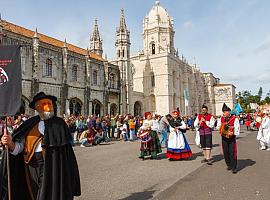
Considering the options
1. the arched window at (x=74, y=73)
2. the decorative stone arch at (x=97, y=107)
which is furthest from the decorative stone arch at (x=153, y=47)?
the arched window at (x=74, y=73)

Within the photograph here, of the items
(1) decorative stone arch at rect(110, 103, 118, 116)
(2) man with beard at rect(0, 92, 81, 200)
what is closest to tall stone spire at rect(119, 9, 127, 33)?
(1) decorative stone arch at rect(110, 103, 118, 116)

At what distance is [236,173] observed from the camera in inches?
266

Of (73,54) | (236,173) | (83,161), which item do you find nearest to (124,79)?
(73,54)

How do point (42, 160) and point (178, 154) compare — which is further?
point (178, 154)

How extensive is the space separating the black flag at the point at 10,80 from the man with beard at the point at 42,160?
0.86ft

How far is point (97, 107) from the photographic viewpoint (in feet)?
106

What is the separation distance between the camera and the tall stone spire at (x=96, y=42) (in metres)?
43.4

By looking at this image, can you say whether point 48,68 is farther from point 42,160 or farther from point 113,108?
point 42,160

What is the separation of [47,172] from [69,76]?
84.6ft

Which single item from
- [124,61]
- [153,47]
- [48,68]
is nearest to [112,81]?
Answer: [124,61]

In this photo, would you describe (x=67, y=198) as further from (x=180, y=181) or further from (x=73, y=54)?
(x=73, y=54)

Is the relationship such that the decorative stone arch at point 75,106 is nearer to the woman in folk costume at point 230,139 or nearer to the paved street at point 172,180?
the paved street at point 172,180

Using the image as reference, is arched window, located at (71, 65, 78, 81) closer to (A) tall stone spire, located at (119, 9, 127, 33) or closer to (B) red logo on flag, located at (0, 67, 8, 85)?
(A) tall stone spire, located at (119, 9, 127, 33)

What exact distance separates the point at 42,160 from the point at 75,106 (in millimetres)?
26146
